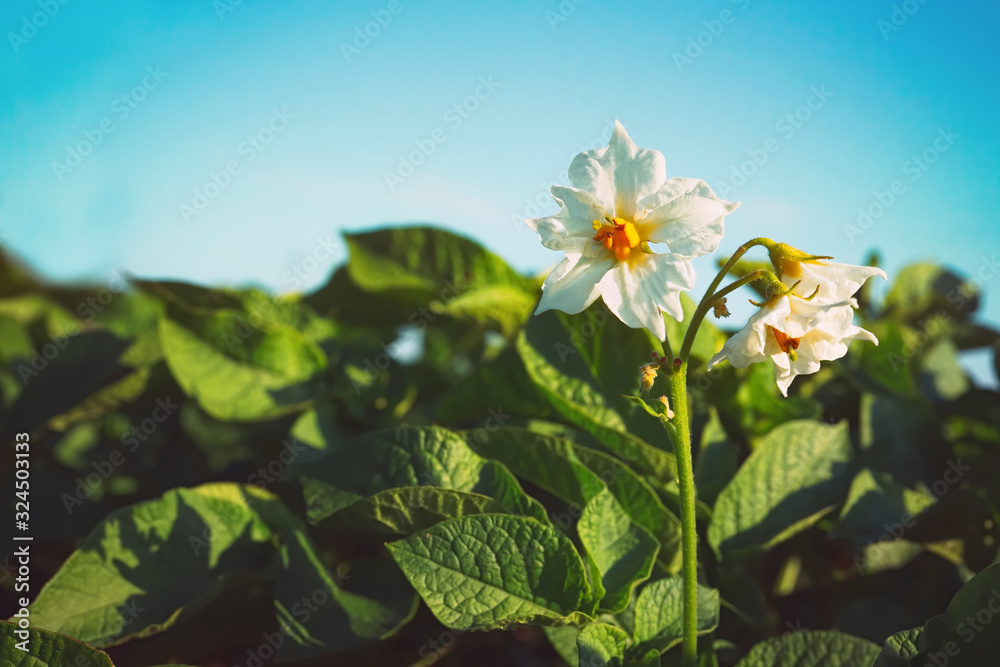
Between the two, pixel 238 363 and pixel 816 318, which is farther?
pixel 238 363

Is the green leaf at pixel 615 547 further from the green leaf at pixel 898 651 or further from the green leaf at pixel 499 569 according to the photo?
the green leaf at pixel 898 651

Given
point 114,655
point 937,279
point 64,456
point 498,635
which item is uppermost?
point 937,279

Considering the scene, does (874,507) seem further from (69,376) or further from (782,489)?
(69,376)

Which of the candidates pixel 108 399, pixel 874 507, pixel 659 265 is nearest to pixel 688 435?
pixel 659 265

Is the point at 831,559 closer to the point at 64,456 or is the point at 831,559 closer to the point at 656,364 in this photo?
the point at 656,364

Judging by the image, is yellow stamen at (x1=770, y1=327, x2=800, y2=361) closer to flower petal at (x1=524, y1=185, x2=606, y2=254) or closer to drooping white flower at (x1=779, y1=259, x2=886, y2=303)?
drooping white flower at (x1=779, y1=259, x2=886, y2=303)

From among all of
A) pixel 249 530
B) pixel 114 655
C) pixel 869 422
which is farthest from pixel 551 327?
pixel 114 655

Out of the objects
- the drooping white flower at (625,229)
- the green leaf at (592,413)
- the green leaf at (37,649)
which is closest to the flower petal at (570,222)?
the drooping white flower at (625,229)
